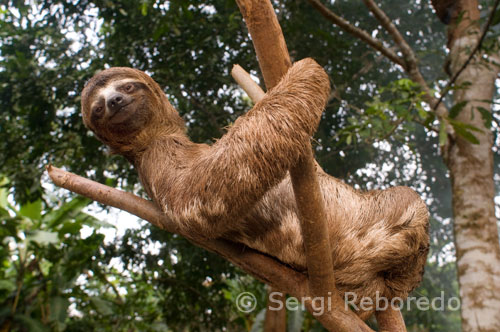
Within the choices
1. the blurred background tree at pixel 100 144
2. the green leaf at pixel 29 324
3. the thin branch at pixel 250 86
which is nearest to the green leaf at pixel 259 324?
the blurred background tree at pixel 100 144

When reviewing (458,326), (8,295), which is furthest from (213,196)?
(458,326)

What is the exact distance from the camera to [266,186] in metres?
2.47

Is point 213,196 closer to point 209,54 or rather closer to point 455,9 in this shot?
point 209,54

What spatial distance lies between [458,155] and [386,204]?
3.40m

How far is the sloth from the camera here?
2482 mm

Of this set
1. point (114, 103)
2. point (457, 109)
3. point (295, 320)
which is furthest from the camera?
point (295, 320)

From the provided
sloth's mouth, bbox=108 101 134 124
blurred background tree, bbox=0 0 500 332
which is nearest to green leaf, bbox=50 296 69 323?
blurred background tree, bbox=0 0 500 332

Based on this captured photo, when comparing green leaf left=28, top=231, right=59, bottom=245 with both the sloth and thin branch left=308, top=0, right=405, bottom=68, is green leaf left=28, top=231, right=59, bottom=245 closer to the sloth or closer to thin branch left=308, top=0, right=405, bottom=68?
the sloth

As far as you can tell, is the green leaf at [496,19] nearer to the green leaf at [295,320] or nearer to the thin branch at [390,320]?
the thin branch at [390,320]

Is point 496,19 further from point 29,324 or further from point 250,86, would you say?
point 29,324

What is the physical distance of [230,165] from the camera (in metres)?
2.54

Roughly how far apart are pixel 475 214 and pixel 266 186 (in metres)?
4.00

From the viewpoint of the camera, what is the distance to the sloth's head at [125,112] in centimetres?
346

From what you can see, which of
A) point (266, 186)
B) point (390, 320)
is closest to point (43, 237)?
point (266, 186)
